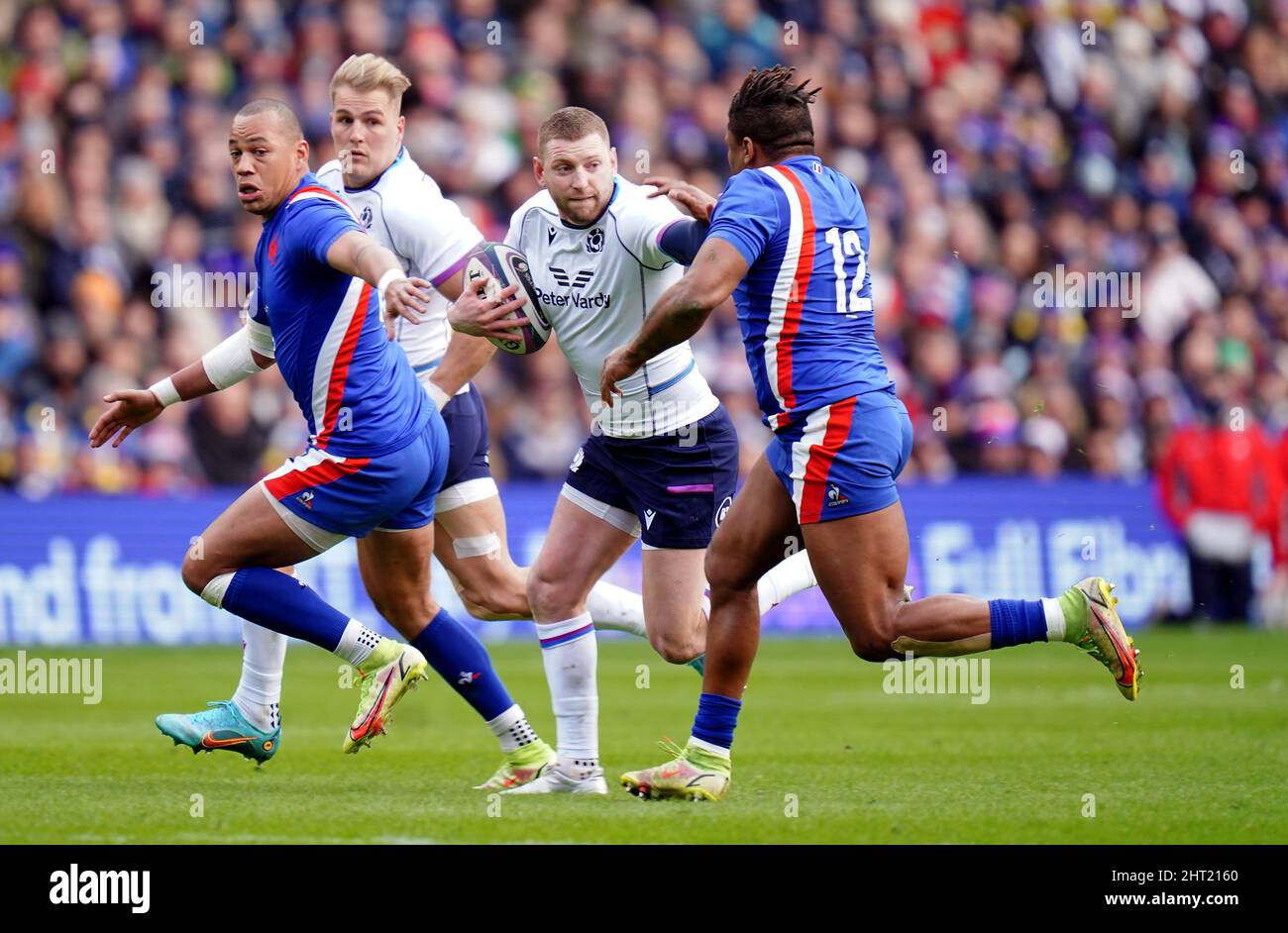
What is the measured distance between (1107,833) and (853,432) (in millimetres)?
1711

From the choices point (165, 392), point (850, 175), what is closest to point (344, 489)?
point (165, 392)

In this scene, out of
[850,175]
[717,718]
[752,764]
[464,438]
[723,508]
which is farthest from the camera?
[850,175]

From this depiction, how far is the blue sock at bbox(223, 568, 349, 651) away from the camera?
7.49 m

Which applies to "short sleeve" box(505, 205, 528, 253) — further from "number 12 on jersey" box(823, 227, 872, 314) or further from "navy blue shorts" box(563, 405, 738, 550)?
"number 12 on jersey" box(823, 227, 872, 314)

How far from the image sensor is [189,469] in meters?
16.1

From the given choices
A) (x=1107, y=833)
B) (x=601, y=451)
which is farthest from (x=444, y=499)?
(x=1107, y=833)

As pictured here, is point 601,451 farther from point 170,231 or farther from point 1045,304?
point 1045,304

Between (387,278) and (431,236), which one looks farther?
(431,236)

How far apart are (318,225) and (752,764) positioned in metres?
3.42

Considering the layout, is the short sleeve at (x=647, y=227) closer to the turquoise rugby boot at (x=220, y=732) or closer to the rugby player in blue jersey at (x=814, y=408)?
the rugby player in blue jersey at (x=814, y=408)

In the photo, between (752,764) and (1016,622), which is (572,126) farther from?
(752,764)

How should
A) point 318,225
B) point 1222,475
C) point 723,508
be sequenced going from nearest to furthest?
1. point 318,225
2. point 723,508
3. point 1222,475

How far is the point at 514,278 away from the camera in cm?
777

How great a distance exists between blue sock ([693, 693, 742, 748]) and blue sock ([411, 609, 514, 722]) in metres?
0.97
